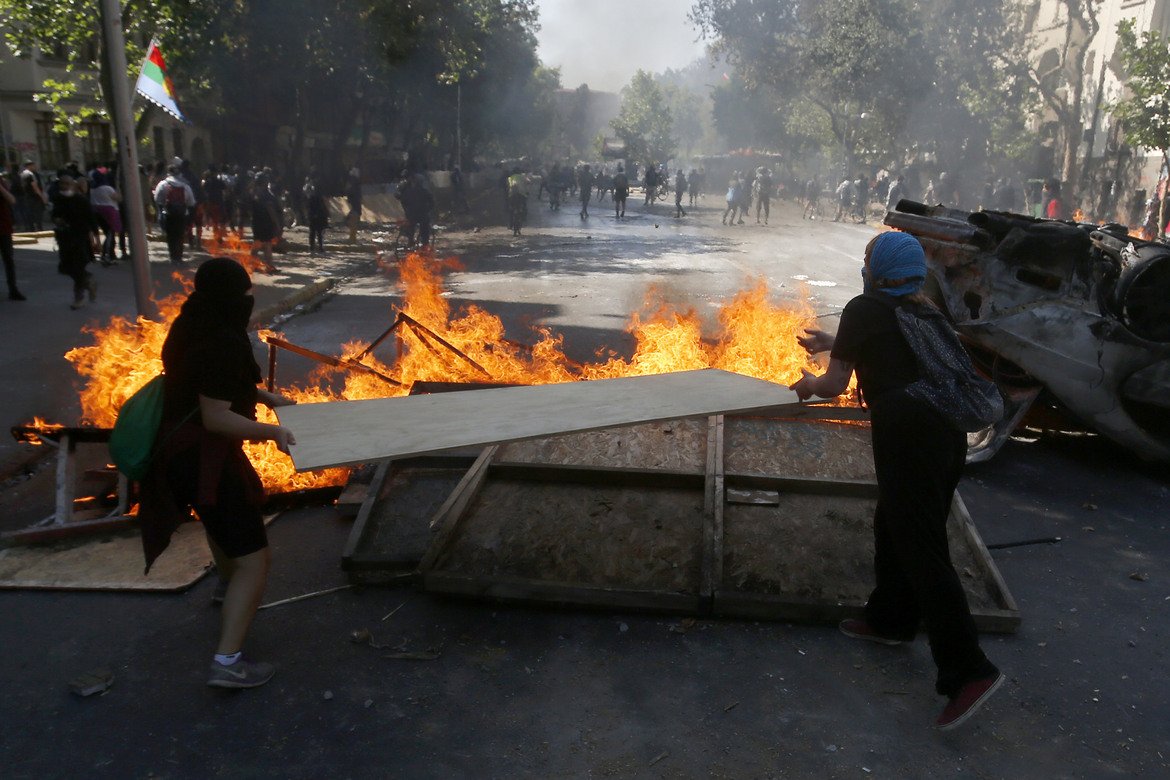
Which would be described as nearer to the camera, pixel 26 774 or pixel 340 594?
pixel 26 774

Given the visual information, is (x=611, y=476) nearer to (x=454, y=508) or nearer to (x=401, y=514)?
(x=454, y=508)

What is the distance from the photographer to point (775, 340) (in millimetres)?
6977

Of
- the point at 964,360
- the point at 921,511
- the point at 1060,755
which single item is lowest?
the point at 1060,755

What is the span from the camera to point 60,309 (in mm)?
10680

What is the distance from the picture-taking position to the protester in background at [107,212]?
48.3 ft

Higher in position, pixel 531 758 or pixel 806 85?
pixel 806 85

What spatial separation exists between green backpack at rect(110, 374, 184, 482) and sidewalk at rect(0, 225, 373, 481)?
3.30 m

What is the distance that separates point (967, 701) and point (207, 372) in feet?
10.1

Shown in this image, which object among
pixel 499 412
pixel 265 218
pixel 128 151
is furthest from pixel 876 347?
pixel 265 218

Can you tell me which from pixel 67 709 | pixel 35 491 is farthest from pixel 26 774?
pixel 35 491

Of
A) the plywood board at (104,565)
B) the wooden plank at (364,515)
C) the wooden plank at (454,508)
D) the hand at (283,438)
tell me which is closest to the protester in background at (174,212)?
the plywood board at (104,565)

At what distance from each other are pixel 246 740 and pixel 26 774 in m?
0.70

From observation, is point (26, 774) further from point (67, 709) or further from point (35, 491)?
point (35, 491)

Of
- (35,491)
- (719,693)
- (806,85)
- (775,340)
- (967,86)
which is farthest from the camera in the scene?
(806,85)
